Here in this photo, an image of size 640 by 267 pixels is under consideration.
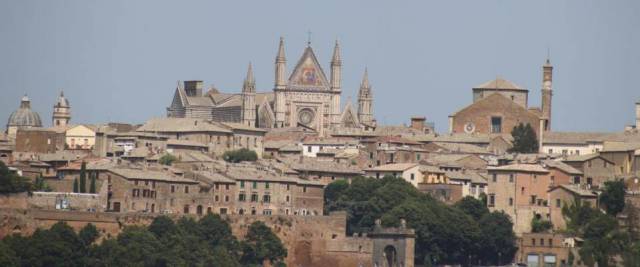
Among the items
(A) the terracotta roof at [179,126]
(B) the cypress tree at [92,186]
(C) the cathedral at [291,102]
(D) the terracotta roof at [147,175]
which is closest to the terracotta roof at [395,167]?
(D) the terracotta roof at [147,175]

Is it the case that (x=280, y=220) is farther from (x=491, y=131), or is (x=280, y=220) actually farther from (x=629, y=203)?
(x=491, y=131)

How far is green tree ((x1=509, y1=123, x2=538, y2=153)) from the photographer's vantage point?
13175cm

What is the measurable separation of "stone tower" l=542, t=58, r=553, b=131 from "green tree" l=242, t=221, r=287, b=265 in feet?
120

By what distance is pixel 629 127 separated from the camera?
142 metres

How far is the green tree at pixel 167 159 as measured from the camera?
120 meters

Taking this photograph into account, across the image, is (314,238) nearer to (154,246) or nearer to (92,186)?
(92,186)

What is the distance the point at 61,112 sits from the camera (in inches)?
6540

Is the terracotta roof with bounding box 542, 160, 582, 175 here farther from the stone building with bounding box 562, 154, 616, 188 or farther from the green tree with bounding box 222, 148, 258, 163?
the green tree with bounding box 222, 148, 258, 163

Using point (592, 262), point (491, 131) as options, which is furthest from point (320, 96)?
point (592, 262)

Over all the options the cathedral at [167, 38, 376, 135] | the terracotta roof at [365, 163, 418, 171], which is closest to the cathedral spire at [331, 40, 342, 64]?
the cathedral at [167, 38, 376, 135]

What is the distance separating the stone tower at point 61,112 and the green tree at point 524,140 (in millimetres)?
37802

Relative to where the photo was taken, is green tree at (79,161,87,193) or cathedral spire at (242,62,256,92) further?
cathedral spire at (242,62,256,92)

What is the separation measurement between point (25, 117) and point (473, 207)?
58.3 m

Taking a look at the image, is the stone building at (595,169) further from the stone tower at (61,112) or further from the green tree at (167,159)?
the stone tower at (61,112)
